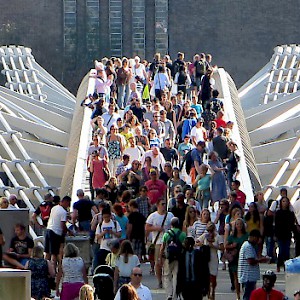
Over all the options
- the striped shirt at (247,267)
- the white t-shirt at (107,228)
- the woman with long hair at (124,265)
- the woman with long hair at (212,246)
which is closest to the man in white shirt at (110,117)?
the white t-shirt at (107,228)

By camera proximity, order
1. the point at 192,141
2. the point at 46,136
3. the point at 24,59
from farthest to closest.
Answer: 1. the point at 24,59
2. the point at 46,136
3. the point at 192,141

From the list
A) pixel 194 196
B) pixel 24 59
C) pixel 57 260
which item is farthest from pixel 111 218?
pixel 24 59

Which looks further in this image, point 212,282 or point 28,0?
point 28,0

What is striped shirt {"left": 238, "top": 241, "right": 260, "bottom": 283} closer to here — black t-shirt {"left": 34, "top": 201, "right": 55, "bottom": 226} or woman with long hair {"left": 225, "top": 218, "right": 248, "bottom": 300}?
woman with long hair {"left": 225, "top": 218, "right": 248, "bottom": 300}

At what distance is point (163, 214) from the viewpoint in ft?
89.7

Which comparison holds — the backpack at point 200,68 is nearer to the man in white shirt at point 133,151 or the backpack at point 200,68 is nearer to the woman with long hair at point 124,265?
the man in white shirt at point 133,151

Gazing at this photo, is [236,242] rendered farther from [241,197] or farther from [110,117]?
[110,117]

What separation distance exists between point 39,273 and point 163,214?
432 cm

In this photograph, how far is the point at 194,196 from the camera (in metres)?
29.7

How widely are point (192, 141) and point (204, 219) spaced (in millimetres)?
8861

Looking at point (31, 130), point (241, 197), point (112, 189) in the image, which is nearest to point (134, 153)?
point (112, 189)

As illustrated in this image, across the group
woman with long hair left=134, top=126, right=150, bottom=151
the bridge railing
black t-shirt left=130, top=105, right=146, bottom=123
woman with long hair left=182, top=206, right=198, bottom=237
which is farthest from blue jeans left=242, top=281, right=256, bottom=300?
black t-shirt left=130, top=105, right=146, bottom=123

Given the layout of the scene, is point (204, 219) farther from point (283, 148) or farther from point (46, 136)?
point (46, 136)

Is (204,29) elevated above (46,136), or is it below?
above
